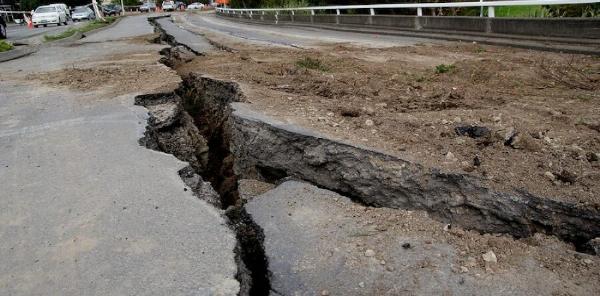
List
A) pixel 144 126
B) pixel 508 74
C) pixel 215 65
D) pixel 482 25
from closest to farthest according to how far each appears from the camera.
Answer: pixel 144 126, pixel 508 74, pixel 215 65, pixel 482 25

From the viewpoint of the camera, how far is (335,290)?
218 cm

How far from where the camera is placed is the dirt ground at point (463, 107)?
3.07m

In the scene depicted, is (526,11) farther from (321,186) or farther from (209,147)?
(321,186)

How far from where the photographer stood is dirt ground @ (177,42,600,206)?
10.1 ft

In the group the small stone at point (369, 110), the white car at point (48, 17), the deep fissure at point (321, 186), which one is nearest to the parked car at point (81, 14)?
the white car at point (48, 17)

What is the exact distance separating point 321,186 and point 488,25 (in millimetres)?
9293

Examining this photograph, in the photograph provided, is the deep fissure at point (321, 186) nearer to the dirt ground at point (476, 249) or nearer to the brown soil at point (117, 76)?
the dirt ground at point (476, 249)

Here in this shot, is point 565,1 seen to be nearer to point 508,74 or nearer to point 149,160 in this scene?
point 508,74

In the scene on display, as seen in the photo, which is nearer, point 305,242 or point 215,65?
point 305,242

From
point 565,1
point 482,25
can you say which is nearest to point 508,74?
point 565,1

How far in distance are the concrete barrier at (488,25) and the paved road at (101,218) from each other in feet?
26.3

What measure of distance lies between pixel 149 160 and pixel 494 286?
108 inches

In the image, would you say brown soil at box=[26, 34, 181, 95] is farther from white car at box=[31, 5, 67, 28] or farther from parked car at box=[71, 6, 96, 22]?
parked car at box=[71, 6, 96, 22]

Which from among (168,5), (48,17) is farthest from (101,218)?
(168,5)
